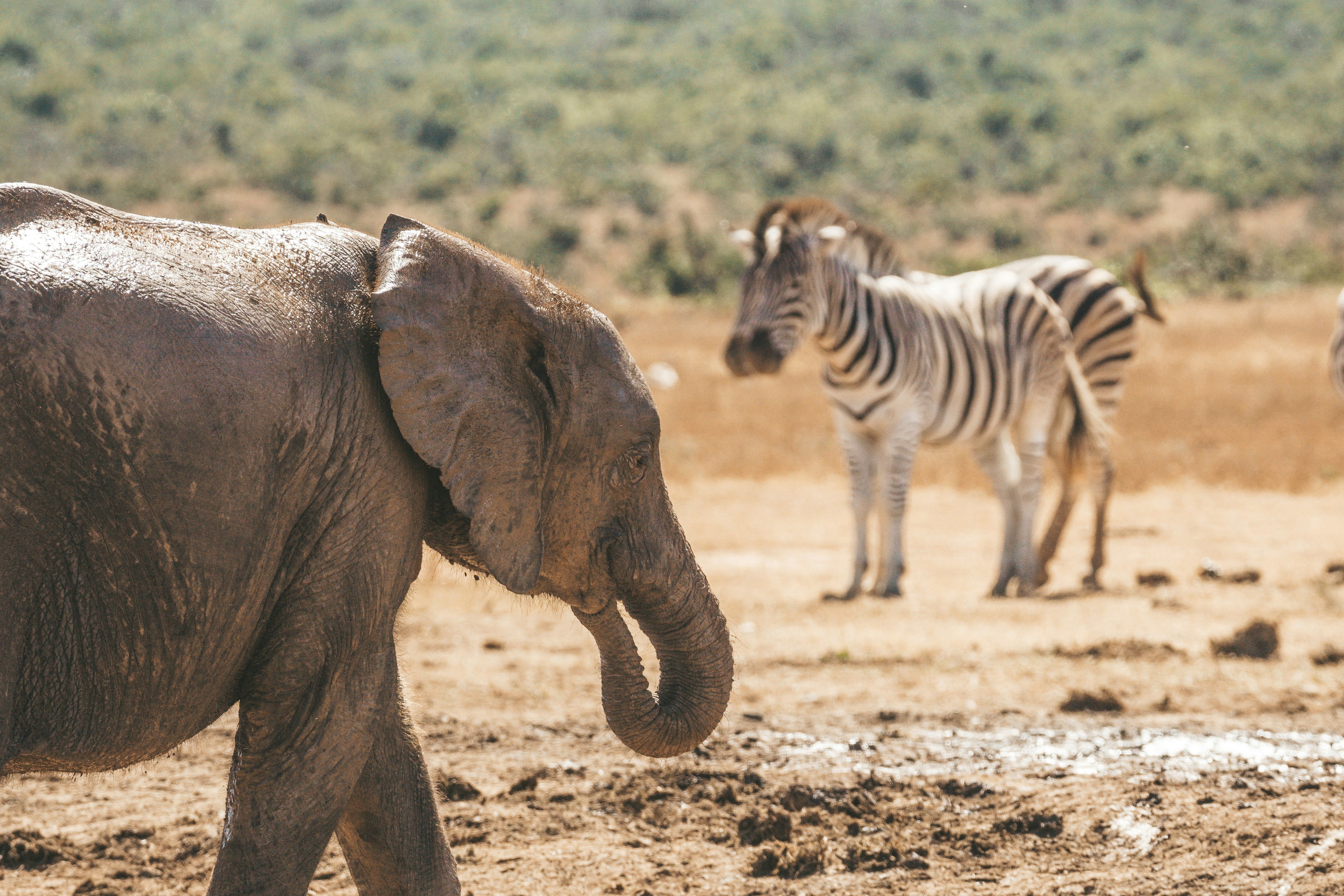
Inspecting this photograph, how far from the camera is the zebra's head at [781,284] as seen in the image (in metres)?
10.8

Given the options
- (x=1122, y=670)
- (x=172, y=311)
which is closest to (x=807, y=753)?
(x=1122, y=670)

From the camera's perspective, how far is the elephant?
2.81 metres

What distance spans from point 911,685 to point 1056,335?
15.1 feet

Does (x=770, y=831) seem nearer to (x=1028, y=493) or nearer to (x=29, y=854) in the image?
(x=29, y=854)

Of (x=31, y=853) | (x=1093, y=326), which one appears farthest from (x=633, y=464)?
(x=1093, y=326)

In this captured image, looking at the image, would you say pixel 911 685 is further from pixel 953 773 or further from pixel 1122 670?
pixel 953 773

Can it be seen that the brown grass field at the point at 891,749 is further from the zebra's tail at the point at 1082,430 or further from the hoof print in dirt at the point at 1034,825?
the zebra's tail at the point at 1082,430

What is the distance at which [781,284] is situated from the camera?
10805 mm

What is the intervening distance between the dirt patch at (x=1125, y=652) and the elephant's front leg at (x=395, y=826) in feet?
17.9

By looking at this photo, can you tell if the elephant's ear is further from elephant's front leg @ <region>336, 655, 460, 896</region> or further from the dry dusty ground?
the dry dusty ground

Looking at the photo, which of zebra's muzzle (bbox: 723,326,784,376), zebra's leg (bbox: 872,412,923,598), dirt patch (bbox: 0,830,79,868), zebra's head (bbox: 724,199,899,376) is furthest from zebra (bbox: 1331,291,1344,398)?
dirt patch (bbox: 0,830,79,868)

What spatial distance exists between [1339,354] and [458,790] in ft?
30.2

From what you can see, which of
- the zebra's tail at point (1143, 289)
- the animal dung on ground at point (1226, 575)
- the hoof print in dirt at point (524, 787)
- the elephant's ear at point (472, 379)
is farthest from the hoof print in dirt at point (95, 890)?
the zebra's tail at point (1143, 289)

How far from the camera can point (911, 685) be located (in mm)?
7789
